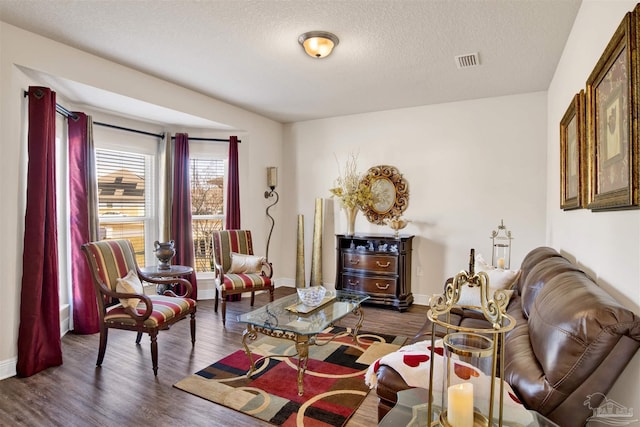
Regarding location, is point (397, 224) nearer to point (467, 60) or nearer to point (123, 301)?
point (467, 60)

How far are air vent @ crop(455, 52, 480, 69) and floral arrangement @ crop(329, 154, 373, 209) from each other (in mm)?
2020

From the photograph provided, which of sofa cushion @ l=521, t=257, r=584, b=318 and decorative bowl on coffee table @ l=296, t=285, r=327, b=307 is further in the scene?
decorative bowl on coffee table @ l=296, t=285, r=327, b=307

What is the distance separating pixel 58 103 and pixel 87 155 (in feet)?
1.76

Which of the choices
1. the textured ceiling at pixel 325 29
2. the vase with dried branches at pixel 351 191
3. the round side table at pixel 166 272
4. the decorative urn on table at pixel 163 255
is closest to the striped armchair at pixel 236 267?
the round side table at pixel 166 272

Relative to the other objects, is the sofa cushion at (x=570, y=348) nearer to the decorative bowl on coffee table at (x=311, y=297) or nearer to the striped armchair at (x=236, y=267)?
the decorative bowl on coffee table at (x=311, y=297)

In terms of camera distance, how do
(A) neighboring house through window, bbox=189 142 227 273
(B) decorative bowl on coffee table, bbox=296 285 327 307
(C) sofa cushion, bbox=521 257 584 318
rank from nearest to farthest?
(C) sofa cushion, bbox=521 257 584 318 < (B) decorative bowl on coffee table, bbox=296 285 327 307 < (A) neighboring house through window, bbox=189 142 227 273

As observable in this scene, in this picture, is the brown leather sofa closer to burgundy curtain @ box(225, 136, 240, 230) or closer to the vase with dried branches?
the vase with dried branches

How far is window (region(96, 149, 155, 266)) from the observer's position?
4227 mm

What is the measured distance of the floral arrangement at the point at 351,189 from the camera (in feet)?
16.2

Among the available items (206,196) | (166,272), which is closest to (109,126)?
(206,196)

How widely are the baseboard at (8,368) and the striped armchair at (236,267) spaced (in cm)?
175

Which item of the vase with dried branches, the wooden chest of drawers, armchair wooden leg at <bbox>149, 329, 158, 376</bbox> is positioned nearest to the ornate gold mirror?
the vase with dried branches

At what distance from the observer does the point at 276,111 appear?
16.8 ft

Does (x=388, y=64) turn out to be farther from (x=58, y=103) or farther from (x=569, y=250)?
(x=58, y=103)
